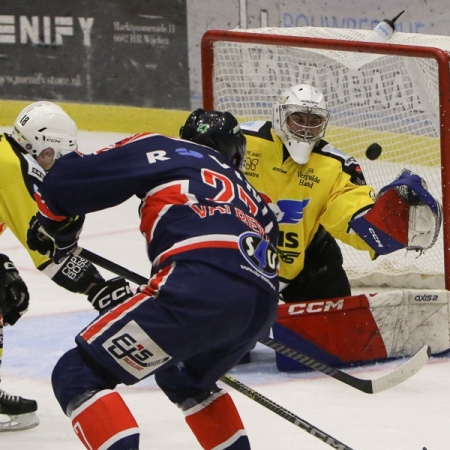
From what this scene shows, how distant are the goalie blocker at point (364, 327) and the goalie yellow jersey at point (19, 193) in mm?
1110

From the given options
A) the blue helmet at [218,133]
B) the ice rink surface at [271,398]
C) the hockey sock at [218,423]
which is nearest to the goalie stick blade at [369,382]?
the ice rink surface at [271,398]

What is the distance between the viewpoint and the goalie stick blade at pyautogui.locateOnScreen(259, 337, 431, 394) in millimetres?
3035

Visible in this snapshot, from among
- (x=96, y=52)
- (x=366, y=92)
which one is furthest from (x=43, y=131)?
(x=96, y=52)

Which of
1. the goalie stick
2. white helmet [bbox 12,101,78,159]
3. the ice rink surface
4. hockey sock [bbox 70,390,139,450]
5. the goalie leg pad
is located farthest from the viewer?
the goalie leg pad

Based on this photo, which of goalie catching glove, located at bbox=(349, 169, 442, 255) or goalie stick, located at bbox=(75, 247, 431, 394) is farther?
goalie catching glove, located at bbox=(349, 169, 442, 255)

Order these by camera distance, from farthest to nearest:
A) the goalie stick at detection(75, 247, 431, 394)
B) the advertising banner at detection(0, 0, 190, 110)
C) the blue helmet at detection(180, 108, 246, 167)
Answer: the advertising banner at detection(0, 0, 190, 110) < the goalie stick at detection(75, 247, 431, 394) < the blue helmet at detection(180, 108, 246, 167)

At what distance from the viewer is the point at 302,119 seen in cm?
389

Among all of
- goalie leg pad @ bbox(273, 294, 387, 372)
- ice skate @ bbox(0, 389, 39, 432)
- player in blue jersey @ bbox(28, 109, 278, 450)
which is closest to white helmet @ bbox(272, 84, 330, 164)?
goalie leg pad @ bbox(273, 294, 387, 372)

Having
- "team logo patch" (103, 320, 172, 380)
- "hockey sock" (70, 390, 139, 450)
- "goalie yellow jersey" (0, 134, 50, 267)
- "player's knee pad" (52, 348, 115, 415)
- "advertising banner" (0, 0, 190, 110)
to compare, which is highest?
"advertising banner" (0, 0, 190, 110)

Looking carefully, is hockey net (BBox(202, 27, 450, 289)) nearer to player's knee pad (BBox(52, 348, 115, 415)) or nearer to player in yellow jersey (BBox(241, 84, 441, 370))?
player in yellow jersey (BBox(241, 84, 441, 370))

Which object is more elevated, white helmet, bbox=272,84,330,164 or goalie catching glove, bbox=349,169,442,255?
white helmet, bbox=272,84,330,164

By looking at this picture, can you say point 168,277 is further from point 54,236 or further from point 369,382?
point 369,382

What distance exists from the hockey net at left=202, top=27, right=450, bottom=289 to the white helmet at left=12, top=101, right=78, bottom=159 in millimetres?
1295

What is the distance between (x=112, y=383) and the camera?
237 cm
